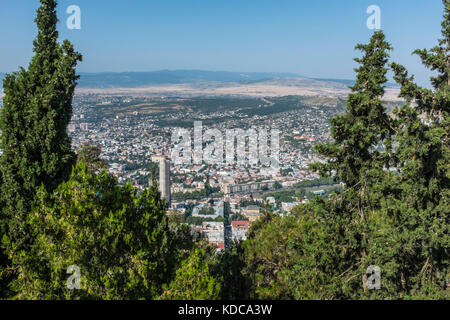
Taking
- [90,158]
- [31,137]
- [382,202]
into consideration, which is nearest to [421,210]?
[382,202]

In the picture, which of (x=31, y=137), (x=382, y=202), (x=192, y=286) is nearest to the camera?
(x=192, y=286)

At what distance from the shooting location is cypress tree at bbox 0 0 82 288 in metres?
5.34

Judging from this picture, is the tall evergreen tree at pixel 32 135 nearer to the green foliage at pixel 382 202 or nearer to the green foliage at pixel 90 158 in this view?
the green foliage at pixel 382 202

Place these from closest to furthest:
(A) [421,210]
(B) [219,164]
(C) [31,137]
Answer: (A) [421,210], (C) [31,137], (B) [219,164]

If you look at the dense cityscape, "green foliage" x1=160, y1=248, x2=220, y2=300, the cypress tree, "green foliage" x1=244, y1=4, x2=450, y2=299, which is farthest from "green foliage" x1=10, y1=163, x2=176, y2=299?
the dense cityscape

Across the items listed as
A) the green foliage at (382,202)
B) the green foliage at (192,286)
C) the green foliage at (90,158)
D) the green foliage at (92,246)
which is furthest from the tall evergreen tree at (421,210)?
the green foliage at (90,158)

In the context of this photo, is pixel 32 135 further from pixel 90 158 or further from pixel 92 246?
pixel 90 158

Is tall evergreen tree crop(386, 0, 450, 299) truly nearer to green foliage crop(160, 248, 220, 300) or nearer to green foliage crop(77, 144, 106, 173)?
green foliage crop(160, 248, 220, 300)

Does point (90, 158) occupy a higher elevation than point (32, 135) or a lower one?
lower

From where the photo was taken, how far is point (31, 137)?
5438mm

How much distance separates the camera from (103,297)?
3928 millimetres

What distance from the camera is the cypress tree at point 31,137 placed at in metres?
5.34
